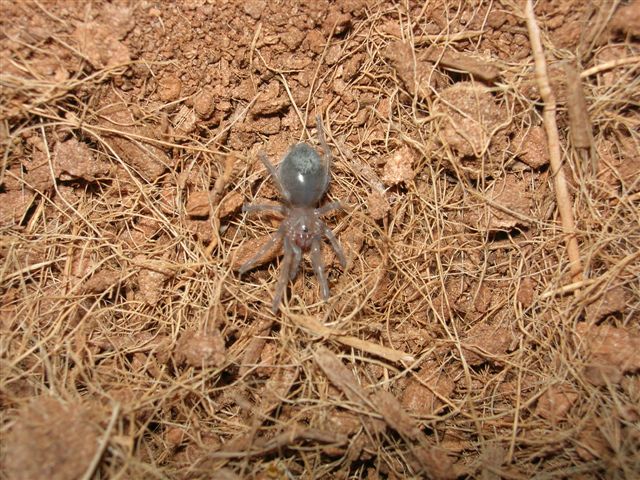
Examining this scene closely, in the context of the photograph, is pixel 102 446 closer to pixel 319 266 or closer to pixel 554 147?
pixel 319 266

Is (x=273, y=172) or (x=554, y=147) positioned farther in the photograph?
(x=273, y=172)

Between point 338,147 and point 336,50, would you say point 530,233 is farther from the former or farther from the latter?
point 336,50

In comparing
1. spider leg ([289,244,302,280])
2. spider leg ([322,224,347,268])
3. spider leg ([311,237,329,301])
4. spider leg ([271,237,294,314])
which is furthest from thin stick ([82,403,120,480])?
spider leg ([322,224,347,268])

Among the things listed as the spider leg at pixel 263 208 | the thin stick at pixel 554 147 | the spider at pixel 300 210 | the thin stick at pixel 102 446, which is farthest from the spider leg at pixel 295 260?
the thin stick at pixel 554 147

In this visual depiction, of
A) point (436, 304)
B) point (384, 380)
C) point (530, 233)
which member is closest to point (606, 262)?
point (530, 233)

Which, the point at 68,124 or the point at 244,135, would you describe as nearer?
the point at 68,124

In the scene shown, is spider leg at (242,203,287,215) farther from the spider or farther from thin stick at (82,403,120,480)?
thin stick at (82,403,120,480)

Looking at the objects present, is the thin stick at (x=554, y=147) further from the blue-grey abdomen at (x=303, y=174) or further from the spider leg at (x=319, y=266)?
the spider leg at (x=319, y=266)

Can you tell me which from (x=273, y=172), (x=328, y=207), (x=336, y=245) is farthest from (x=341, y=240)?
(x=273, y=172)
